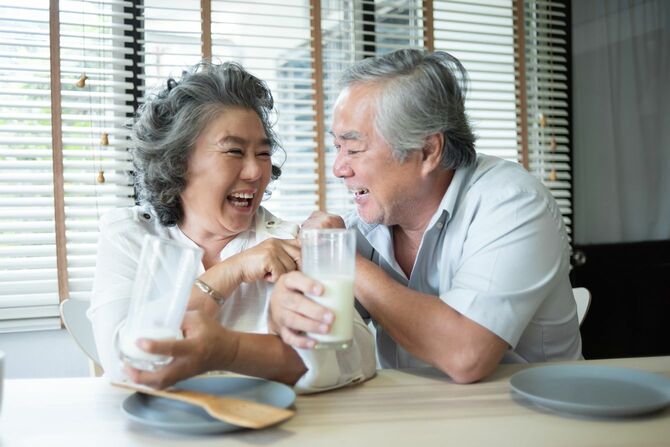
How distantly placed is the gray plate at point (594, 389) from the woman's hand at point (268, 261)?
21.2 inches

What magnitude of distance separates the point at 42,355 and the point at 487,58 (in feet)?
9.16

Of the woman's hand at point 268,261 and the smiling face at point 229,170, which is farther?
the smiling face at point 229,170

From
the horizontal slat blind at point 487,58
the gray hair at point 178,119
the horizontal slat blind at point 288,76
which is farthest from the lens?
the horizontal slat blind at point 487,58

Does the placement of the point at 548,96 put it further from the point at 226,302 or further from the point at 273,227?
the point at 226,302

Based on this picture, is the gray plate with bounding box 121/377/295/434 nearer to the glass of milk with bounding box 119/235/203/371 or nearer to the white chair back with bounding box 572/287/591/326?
the glass of milk with bounding box 119/235/203/371

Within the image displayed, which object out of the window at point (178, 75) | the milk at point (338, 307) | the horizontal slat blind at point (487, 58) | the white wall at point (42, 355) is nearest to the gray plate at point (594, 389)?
the milk at point (338, 307)

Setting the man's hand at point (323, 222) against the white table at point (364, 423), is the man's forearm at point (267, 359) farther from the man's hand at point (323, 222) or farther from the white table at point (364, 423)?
the man's hand at point (323, 222)

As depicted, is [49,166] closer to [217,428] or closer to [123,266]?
[123,266]

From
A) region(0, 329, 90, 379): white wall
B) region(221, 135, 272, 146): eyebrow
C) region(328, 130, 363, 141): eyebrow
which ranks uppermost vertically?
region(328, 130, 363, 141): eyebrow

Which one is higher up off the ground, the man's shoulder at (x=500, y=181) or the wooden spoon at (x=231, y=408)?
the man's shoulder at (x=500, y=181)

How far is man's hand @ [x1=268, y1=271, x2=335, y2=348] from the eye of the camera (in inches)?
41.0

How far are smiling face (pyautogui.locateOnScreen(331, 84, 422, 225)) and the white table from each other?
0.66 meters

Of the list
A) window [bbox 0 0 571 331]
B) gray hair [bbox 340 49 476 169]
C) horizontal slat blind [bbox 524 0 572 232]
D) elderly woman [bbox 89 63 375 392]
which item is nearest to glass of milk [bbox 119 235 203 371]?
elderly woman [bbox 89 63 375 392]

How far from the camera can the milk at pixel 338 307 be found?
41.0 inches
